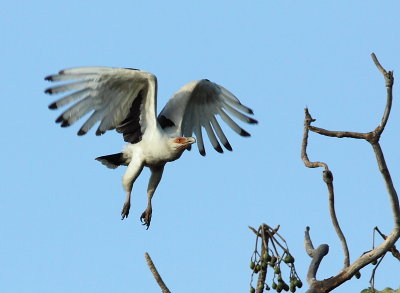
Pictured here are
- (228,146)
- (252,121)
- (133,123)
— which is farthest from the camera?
(228,146)

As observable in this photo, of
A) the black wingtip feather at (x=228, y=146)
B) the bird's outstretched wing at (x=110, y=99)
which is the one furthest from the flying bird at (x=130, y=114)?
the black wingtip feather at (x=228, y=146)

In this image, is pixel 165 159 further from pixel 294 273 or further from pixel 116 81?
pixel 294 273

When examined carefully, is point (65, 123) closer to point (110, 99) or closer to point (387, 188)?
point (110, 99)

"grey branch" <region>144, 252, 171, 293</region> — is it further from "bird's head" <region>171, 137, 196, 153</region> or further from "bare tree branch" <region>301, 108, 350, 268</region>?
"bird's head" <region>171, 137, 196, 153</region>

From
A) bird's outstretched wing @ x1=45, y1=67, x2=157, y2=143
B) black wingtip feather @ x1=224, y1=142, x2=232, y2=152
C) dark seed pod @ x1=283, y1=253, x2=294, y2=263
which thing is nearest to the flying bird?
bird's outstretched wing @ x1=45, y1=67, x2=157, y2=143

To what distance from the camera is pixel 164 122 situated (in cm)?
1109

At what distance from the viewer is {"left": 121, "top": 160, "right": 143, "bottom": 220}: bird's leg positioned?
10359 mm

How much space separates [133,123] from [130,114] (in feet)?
0.39

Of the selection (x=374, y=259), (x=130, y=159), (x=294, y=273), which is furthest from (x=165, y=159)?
(x=374, y=259)

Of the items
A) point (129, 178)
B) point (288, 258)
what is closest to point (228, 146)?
point (129, 178)

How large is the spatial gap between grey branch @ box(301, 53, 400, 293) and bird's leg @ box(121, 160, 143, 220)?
418 cm

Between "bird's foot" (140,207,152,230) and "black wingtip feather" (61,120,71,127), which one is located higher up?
"black wingtip feather" (61,120,71,127)

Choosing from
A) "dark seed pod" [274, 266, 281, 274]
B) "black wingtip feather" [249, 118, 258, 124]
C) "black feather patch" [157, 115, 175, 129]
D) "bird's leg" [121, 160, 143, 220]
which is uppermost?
"black feather patch" [157, 115, 175, 129]

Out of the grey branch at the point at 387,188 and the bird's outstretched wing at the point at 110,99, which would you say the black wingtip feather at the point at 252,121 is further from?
the grey branch at the point at 387,188
